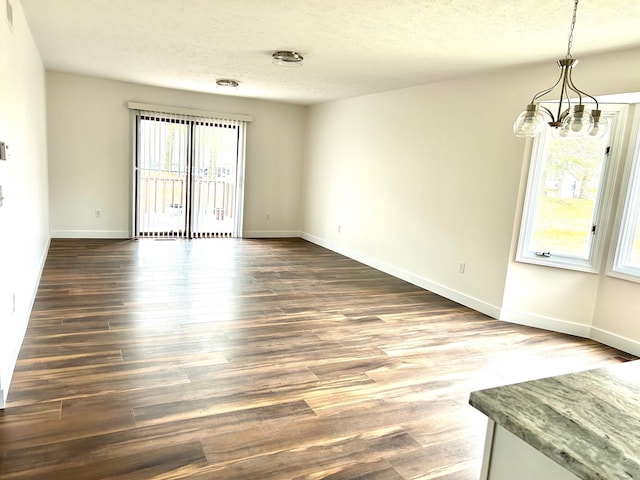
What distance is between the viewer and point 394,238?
590 centimetres

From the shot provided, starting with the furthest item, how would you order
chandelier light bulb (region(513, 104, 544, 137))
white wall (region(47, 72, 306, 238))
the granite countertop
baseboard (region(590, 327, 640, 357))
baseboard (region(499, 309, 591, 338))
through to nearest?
1. white wall (region(47, 72, 306, 238))
2. baseboard (region(499, 309, 591, 338))
3. baseboard (region(590, 327, 640, 357))
4. chandelier light bulb (region(513, 104, 544, 137))
5. the granite countertop

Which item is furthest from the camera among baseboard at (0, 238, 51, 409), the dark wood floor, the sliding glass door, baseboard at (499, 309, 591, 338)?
the sliding glass door

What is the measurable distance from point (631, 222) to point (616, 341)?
1012 mm

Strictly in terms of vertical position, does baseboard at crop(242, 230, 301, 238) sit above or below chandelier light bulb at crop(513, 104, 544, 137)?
below

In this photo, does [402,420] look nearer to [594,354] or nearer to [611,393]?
[611,393]

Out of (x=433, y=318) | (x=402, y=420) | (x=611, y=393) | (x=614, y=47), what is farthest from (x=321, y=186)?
(x=611, y=393)

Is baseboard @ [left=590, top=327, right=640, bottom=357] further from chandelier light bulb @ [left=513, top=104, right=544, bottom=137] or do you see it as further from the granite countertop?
the granite countertop

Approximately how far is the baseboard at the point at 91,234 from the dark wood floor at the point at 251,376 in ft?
6.63

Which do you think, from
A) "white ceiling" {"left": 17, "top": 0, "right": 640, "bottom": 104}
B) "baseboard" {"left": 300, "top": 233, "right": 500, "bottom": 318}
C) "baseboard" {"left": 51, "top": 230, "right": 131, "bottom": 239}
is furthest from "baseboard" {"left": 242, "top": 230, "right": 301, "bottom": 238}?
"white ceiling" {"left": 17, "top": 0, "right": 640, "bottom": 104}

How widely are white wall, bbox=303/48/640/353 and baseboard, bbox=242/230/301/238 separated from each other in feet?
5.73

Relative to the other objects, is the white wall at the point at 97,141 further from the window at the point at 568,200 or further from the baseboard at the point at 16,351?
the window at the point at 568,200

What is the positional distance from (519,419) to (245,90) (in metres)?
6.53

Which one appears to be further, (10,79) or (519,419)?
(10,79)

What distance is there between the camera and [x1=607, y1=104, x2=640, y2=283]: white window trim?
372cm
